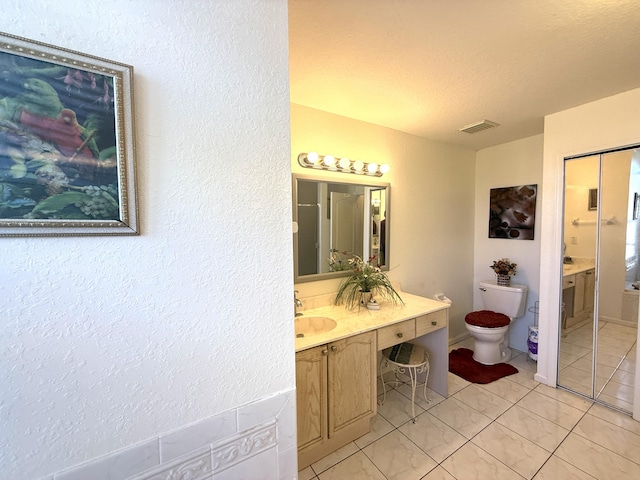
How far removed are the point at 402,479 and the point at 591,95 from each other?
2771 millimetres

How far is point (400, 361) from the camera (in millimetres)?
1976

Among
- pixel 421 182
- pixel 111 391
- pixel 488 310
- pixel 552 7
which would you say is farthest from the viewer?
pixel 488 310

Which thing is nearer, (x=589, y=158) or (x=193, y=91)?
(x=193, y=91)

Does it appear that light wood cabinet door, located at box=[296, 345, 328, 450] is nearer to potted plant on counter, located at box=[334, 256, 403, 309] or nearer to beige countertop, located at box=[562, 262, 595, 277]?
potted plant on counter, located at box=[334, 256, 403, 309]

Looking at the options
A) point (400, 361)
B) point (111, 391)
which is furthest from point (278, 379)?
point (400, 361)

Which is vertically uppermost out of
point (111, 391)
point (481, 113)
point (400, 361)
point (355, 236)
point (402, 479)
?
point (481, 113)

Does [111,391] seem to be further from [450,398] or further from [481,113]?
[481,113]

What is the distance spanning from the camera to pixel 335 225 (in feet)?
7.02

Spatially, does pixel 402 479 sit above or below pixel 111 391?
below

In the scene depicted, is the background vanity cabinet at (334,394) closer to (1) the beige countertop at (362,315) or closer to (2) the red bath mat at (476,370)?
(1) the beige countertop at (362,315)

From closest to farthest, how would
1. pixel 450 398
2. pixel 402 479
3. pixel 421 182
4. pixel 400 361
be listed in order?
1. pixel 402 479
2. pixel 400 361
3. pixel 450 398
4. pixel 421 182

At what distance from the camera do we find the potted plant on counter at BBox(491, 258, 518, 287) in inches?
108

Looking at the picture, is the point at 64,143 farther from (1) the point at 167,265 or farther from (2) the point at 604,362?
(2) the point at 604,362

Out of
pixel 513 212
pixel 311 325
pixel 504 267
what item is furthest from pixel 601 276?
pixel 311 325
